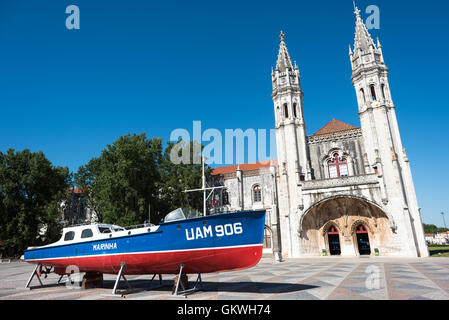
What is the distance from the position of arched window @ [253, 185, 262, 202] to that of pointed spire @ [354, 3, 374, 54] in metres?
19.9

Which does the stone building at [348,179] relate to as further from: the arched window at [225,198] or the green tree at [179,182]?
the green tree at [179,182]

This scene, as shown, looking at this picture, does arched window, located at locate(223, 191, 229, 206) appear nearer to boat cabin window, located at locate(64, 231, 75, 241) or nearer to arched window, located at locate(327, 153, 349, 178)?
arched window, located at locate(327, 153, 349, 178)

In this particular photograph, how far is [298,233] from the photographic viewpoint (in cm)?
2584

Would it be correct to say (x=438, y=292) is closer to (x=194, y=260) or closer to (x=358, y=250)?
(x=194, y=260)

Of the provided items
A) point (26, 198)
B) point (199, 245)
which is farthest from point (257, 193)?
point (26, 198)

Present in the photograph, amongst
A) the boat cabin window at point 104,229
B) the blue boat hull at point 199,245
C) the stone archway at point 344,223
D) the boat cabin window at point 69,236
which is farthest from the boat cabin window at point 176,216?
the stone archway at point 344,223

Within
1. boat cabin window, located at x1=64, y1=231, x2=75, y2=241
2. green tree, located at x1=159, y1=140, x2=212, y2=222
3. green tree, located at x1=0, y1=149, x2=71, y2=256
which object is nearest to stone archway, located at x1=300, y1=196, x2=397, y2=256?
green tree, located at x1=159, y1=140, x2=212, y2=222

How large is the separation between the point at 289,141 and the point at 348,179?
7379mm

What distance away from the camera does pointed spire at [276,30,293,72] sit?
3272cm

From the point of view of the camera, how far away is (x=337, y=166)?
28656mm

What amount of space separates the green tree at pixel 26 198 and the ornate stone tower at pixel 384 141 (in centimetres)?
3792

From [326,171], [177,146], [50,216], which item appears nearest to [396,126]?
[326,171]

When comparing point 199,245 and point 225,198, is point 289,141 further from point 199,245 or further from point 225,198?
point 199,245

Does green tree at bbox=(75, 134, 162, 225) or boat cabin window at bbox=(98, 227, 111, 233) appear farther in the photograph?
green tree at bbox=(75, 134, 162, 225)
